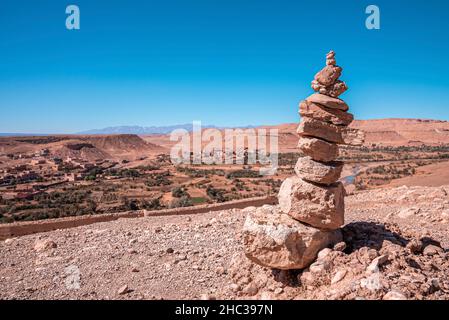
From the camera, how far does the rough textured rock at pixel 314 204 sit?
25.4ft

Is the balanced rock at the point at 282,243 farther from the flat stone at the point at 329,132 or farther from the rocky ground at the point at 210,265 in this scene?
the flat stone at the point at 329,132

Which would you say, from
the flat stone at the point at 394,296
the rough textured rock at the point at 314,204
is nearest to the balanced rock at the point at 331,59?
the rough textured rock at the point at 314,204

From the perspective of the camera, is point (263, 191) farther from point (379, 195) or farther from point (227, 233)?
point (227, 233)

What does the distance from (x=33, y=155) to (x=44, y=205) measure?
48189mm

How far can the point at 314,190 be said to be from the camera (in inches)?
309

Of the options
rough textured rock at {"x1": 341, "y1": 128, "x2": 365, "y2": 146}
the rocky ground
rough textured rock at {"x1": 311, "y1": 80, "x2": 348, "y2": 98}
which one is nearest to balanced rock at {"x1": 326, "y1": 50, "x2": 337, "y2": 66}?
rough textured rock at {"x1": 311, "y1": 80, "x2": 348, "y2": 98}

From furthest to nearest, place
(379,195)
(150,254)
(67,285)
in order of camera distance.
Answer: (379,195) < (150,254) < (67,285)

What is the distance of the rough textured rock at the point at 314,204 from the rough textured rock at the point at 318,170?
0.14 metres

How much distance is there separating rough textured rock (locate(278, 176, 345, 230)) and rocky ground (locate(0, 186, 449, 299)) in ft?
1.90

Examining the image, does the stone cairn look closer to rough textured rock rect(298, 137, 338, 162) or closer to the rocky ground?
rough textured rock rect(298, 137, 338, 162)

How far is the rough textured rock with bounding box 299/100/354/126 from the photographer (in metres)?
7.96
